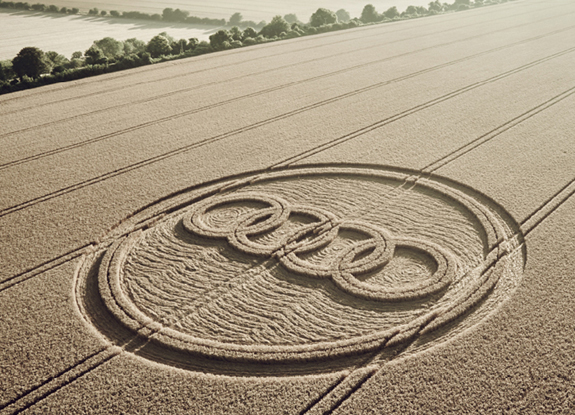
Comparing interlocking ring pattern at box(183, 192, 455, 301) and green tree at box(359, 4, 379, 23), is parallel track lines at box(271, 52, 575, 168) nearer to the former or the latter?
interlocking ring pattern at box(183, 192, 455, 301)

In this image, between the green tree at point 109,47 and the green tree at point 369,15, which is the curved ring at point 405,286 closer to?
the green tree at point 109,47

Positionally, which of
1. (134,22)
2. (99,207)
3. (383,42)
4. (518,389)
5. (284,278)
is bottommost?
(518,389)

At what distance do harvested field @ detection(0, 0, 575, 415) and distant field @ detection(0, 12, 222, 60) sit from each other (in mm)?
25379

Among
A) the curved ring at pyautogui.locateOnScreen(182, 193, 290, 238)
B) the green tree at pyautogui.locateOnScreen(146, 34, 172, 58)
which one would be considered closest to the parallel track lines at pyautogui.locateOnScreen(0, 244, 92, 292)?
the curved ring at pyautogui.locateOnScreen(182, 193, 290, 238)

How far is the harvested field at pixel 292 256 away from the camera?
7.70 metres

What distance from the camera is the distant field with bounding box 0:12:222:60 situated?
44.5 metres

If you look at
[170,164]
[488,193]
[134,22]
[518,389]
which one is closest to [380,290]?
[518,389]

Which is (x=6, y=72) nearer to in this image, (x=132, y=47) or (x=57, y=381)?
(x=132, y=47)

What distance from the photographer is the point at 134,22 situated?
59.7 meters

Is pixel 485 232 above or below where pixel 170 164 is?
below

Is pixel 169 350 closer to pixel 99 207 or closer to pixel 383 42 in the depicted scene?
pixel 99 207

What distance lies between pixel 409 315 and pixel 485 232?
342 cm

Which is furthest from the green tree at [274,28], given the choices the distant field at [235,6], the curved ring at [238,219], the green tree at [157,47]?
the curved ring at [238,219]

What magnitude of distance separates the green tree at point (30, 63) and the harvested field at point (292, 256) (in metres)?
6.27
